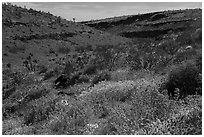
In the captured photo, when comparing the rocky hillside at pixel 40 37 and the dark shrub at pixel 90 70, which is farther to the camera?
the rocky hillside at pixel 40 37

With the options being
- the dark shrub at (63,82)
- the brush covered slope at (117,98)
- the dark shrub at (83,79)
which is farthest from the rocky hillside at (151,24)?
the dark shrub at (83,79)

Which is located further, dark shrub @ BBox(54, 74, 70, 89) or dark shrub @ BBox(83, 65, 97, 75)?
dark shrub @ BBox(83, 65, 97, 75)

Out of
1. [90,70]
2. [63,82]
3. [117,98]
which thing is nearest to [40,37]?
[90,70]

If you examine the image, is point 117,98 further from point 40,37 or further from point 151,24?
point 151,24

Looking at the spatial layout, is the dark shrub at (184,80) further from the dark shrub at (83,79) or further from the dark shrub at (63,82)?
the dark shrub at (63,82)

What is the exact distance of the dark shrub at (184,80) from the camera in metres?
8.45

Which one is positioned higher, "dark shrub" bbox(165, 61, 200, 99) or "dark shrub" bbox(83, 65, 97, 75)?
"dark shrub" bbox(165, 61, 200, 99)

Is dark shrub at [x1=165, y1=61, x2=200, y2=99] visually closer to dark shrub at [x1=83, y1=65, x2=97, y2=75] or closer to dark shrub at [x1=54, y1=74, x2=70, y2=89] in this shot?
dark shrub at [x1=54, y1=74, x2=70, y2=89]

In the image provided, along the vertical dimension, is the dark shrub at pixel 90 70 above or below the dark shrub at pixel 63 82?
above

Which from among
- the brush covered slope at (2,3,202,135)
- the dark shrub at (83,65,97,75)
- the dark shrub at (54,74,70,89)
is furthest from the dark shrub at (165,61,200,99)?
the dark shrub at (83,65,97,75)

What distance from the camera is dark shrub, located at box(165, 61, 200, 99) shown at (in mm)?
8453

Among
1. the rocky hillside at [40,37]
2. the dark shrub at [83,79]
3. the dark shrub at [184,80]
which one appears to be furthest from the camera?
the rocky hillside at [40,37]

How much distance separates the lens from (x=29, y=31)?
4050cm

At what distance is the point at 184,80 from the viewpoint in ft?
28.6
